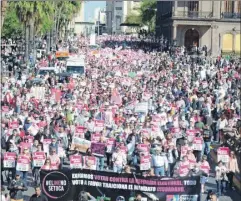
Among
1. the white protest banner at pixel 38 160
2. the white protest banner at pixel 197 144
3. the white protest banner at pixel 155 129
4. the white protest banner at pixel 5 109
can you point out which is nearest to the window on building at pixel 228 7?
the white protest banner at pixel 5 109

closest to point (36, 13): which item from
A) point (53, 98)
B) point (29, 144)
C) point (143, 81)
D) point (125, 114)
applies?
point (143, 81)

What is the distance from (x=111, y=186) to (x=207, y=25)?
60400mm

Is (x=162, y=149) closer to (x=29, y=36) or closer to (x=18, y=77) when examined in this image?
(x=18, y=77)

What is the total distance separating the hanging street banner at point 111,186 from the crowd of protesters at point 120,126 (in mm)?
587

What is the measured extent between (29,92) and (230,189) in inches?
561

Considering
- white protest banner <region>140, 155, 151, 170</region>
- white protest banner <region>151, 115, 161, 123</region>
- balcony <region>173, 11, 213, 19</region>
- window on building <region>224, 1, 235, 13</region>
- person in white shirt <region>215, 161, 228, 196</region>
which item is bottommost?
person in white shirt <region>215, 161, 228, 196</region>

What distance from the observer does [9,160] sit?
16984mm

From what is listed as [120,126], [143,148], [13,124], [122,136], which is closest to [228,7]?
[120,126]

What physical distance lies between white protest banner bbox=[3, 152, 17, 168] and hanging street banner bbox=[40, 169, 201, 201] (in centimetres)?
264

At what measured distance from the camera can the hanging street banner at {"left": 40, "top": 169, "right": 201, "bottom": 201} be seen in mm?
13773

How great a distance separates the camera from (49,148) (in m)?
18.2

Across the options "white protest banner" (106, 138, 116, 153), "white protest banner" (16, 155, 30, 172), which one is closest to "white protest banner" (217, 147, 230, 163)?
"white protest banner" (106, 138, 116, 153)

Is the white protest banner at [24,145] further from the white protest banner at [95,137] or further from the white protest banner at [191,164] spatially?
the white protest banner at [191,164]

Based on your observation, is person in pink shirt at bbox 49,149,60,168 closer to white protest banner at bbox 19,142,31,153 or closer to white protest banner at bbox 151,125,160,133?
white protest banner at bbox 19,142,31,153
